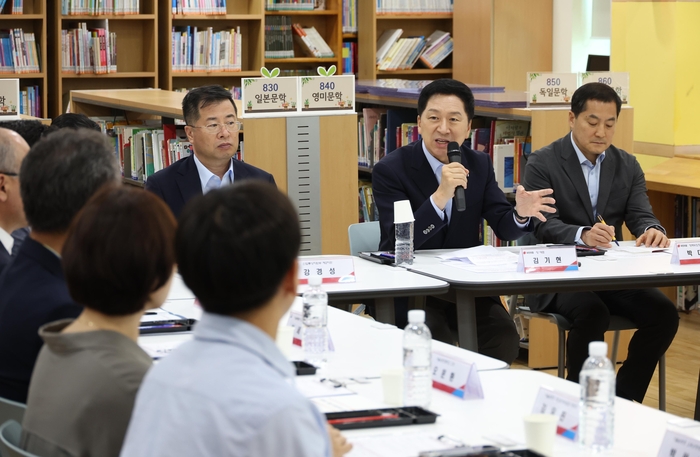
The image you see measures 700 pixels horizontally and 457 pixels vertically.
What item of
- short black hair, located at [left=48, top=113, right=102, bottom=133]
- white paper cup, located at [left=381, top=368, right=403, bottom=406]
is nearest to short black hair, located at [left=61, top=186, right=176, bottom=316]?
white paper cup, located at [left=381, top=368, right=403, bottom=406]

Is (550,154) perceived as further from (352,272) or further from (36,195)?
(36,195)

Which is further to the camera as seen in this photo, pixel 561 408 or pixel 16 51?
pixel 16 51

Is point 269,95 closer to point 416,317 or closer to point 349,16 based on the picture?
point 416,317

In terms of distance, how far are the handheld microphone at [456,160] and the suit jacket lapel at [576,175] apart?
528 millimetres

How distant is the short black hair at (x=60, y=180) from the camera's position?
1.99 meters

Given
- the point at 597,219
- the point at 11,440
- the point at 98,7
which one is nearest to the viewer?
the point at 11,440

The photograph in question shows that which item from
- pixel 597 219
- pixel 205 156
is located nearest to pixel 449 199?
pixel 597 219

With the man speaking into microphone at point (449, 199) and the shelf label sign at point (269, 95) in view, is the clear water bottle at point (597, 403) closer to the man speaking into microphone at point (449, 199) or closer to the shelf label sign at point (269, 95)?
the man speaking into microphone at point (449, 199)

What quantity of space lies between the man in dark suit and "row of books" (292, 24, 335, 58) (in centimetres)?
444

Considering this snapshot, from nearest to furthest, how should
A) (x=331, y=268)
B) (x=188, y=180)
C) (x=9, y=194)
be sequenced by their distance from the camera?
(x=9, y=194)
(x=331, y=268)
(x=188, y=180)

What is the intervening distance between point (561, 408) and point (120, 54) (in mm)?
6846

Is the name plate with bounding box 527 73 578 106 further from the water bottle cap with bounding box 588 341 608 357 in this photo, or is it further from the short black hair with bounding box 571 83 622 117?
the water bottle cap with bounding box 588 341 608 357

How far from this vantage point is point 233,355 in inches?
51.7

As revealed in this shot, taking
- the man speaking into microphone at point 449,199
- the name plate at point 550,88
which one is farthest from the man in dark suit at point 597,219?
the name plate at point 550,88
